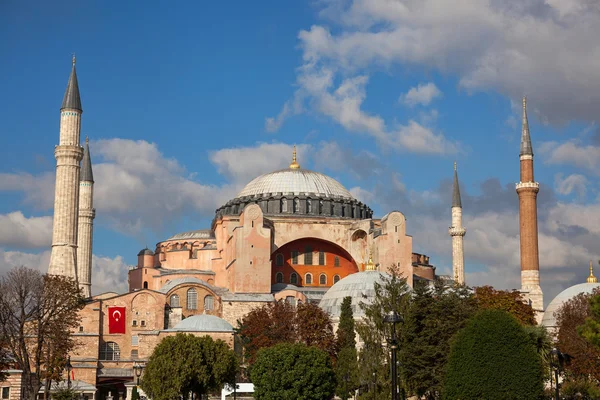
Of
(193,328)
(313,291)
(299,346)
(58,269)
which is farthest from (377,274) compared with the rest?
(58,269)

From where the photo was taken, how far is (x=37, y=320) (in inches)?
1555

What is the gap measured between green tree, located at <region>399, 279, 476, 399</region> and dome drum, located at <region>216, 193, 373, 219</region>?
2115cm

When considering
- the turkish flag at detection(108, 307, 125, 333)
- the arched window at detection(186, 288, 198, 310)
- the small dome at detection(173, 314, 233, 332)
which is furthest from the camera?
the arched window at detection(186, 288, 198, 310)

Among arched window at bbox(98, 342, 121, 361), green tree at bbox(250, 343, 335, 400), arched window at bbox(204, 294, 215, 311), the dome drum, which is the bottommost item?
green tree at bbox(250, 343, 335, 400)

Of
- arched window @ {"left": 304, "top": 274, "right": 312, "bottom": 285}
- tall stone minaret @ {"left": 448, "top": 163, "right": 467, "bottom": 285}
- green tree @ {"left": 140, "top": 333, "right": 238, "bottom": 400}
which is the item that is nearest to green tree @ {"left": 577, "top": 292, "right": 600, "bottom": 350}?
green tree @ {"left": 140, "top": 333, "right": 238, "bottom": 400}

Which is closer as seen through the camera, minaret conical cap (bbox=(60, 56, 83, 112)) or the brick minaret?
minaret conical cap (bbox=(60, 56, 83, 112))

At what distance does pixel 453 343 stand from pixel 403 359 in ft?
9.81

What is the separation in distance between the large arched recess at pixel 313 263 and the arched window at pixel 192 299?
4849 millimetres

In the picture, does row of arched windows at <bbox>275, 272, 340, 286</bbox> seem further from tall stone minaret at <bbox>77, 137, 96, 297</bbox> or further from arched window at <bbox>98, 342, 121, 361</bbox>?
tall stone minaret at <bbox>77, 137, 96, 297</bbox>

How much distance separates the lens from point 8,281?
126 ft

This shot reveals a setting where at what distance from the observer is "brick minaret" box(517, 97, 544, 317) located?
53.0 m

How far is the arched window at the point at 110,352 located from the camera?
150 ft

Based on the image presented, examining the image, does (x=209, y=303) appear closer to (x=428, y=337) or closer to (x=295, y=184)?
(x=295, y=184)

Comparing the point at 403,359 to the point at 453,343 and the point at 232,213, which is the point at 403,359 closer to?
the point at 453,343
